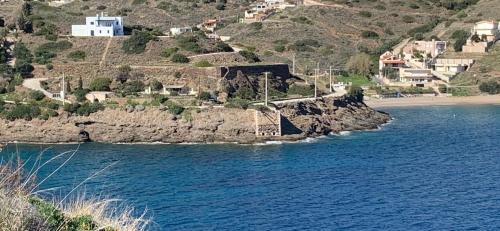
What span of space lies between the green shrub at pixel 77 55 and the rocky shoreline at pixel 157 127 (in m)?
12.0

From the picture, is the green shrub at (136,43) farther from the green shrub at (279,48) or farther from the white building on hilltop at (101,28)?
the green shrub at (279,48)

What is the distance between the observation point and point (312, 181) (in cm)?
3672

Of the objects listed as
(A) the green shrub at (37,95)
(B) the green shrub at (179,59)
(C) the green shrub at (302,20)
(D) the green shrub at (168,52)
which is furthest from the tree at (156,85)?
(C) the green shrub at (302,20)

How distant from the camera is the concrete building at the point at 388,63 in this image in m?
81.6

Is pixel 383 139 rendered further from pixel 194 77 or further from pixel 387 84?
pixel 387 84

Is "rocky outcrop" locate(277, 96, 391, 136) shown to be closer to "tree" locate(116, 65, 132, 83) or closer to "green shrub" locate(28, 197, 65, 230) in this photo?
"tree" locate(116, 65, 132, 83)

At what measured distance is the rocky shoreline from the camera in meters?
50.4

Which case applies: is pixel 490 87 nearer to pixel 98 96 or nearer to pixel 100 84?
pixel 100 84

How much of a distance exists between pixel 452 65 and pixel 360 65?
7.78 meters

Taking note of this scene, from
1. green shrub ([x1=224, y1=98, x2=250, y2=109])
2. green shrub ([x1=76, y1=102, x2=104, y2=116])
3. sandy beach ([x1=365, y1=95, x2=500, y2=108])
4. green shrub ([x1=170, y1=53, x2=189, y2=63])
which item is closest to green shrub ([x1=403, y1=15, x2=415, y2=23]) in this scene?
sandy beach ([x1=365, y1=95, x2=500, y2=108])

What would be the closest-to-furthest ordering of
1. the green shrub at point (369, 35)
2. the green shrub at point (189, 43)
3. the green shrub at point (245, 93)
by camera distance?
1. the green shrub at point (245, 93)
2. the green shrub at point (189, 43)
3. the green shrub at point (369, 35)

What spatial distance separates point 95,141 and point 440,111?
2701cm

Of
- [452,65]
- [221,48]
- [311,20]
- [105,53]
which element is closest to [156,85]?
[105,53]

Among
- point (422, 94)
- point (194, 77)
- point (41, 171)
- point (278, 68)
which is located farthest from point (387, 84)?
point (41, 171)
